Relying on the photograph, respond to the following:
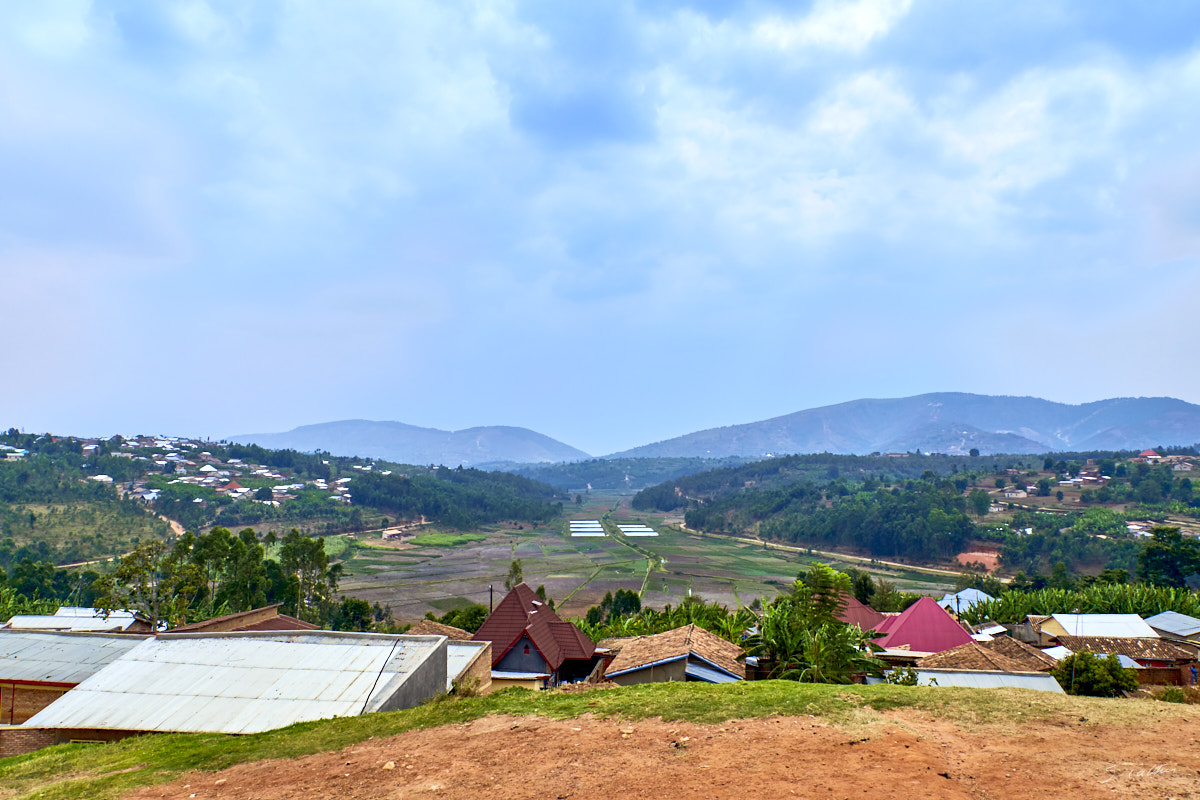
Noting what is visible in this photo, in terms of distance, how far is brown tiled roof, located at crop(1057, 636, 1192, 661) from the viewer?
27.0 metres

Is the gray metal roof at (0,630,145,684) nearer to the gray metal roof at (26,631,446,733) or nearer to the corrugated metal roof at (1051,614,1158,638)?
the gray metal roof at (26,631,446,733)

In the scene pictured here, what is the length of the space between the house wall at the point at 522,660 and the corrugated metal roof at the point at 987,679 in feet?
41.3

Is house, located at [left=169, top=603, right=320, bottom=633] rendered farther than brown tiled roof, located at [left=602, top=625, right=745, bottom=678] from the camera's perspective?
Yes

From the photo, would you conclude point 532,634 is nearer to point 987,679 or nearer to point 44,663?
point 44,663

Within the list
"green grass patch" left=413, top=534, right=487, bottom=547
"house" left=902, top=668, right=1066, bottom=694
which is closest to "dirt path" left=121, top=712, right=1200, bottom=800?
"house" left=902, top=668, right=1066, bottom=694

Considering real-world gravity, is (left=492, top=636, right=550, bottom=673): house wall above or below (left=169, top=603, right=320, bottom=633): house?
below

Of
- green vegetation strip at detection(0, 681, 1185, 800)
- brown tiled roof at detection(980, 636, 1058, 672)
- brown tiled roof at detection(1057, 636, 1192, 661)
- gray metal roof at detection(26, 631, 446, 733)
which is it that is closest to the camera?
green vegetation strip at detection(0, 681, 1185, 800)

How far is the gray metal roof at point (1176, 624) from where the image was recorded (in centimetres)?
3127

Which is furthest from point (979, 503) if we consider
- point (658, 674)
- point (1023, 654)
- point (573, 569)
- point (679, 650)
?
point (658, 674)

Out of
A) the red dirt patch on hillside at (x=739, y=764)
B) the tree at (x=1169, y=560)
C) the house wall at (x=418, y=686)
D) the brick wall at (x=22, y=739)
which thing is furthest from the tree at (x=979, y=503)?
the brick wall at (x=22, y=739)

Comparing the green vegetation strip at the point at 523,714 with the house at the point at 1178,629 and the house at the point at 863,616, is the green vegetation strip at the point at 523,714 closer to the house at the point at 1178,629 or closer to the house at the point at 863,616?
the house at the point at 863,616

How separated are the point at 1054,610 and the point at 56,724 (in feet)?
162

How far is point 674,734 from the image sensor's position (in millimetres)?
9195

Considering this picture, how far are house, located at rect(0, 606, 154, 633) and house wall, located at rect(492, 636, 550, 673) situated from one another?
15846mm
